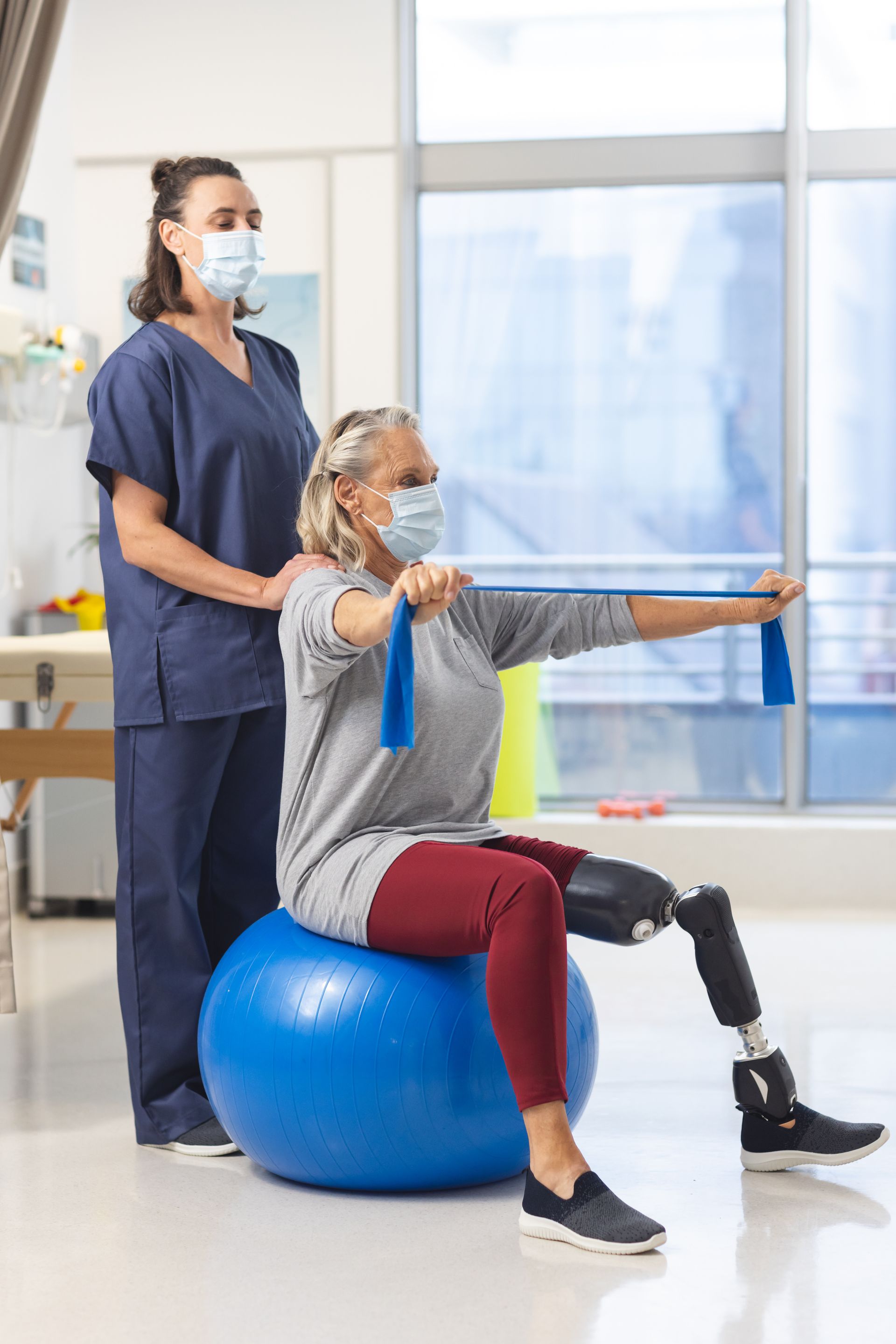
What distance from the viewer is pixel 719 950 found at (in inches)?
79.3

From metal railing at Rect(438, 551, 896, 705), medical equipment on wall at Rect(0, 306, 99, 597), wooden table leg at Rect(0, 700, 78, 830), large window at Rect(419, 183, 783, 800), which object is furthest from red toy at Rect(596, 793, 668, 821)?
medical equipment on wall at Rect(0, 306, 99, 597)

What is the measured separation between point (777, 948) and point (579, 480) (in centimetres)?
166

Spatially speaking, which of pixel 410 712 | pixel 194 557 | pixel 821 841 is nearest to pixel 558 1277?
pixel 410 712

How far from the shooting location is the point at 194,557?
2.16 metres

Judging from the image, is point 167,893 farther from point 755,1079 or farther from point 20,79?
point 20,79

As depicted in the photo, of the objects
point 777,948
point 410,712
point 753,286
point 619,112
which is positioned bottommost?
point 777,948

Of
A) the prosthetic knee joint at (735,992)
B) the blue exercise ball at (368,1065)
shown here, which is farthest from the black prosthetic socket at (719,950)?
the blue exercise ball at (368,1065)

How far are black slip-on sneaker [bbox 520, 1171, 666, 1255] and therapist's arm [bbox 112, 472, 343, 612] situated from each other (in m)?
0.90

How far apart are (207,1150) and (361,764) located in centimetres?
70

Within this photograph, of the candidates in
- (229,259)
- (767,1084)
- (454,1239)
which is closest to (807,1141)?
(767,1084)

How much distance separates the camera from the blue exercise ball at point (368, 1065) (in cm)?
187

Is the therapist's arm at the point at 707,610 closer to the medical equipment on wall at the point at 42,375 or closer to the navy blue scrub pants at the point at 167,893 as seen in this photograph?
the navy blue scrub pants at the point at 167,893

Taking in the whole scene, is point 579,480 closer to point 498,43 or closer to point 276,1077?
point 498,43

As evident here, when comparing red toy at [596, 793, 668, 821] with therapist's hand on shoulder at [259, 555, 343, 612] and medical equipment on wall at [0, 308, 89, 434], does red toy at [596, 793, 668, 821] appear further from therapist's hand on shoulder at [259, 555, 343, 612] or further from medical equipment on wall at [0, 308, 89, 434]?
therapist's hand on shoulder at [259, 555, 343, 612]
